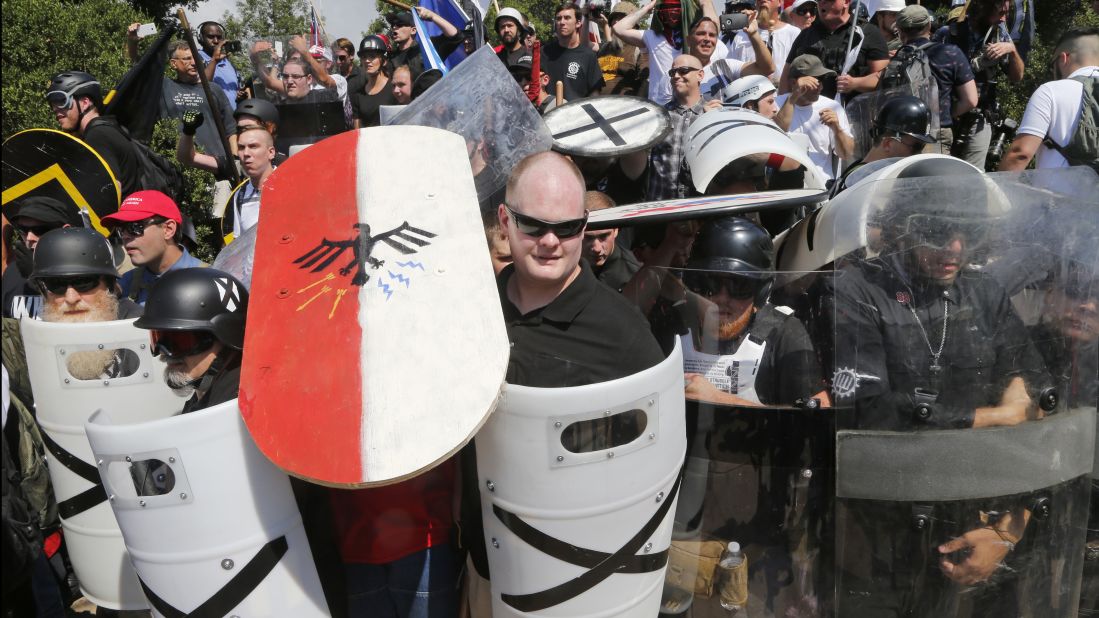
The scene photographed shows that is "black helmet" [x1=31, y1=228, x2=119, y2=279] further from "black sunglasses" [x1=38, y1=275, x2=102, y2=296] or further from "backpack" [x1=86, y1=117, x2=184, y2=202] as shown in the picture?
"backpack" [x1=86, y1=117, x2=184, y2=202]

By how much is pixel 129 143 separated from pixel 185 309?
13.1ft

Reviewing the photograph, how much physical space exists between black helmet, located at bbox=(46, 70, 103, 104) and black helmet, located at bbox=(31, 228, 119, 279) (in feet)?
9.73

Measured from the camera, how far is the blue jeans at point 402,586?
287 centimetres

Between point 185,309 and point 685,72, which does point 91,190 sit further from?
point 685,72

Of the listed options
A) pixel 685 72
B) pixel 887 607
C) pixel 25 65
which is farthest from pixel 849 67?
pixel 25 65

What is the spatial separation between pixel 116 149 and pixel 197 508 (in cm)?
446

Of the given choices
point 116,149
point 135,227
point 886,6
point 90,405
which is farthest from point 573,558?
point 886,6

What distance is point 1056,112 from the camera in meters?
4.89

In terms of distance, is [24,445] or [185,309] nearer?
[185,309]

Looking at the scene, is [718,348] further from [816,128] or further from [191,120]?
[191,120]

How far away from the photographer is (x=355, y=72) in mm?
8781

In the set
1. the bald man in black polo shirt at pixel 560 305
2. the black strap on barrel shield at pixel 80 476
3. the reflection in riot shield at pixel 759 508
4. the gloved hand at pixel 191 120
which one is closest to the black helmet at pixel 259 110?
the gloved hand at pixel 191 120

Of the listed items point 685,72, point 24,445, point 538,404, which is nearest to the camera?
point 538,404

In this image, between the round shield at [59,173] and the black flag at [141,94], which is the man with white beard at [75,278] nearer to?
the round shield at [59,173]
